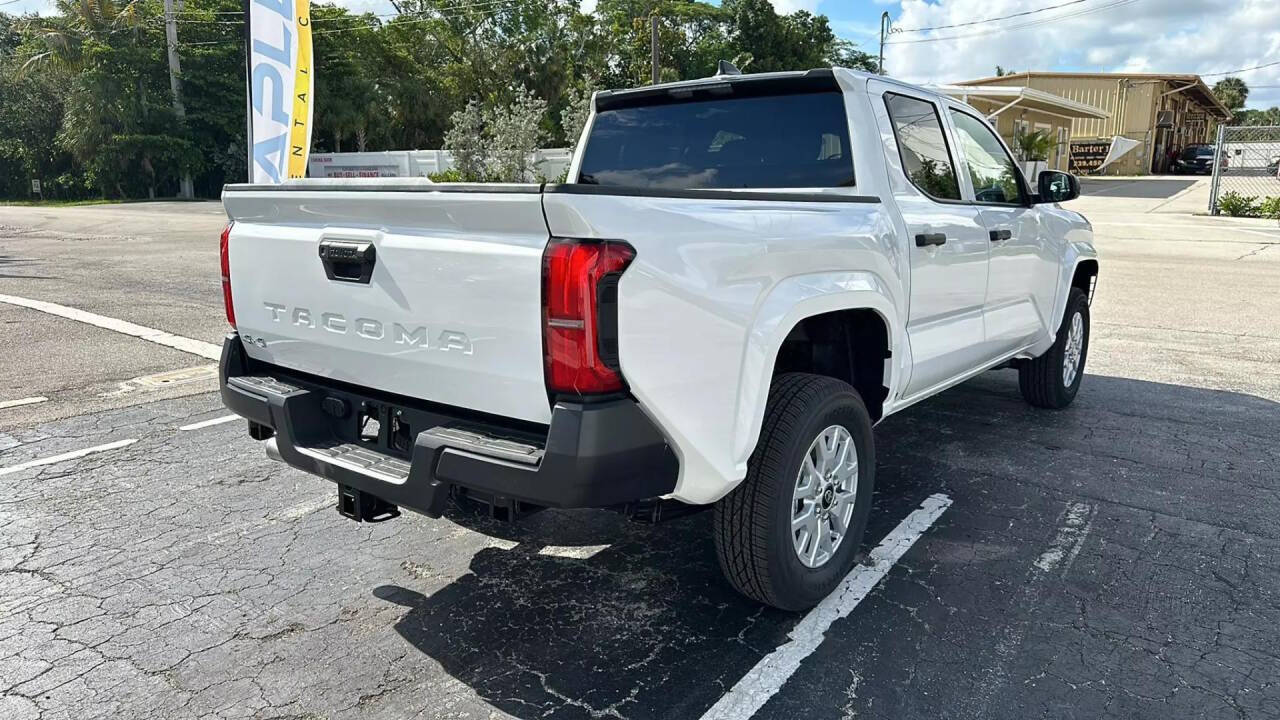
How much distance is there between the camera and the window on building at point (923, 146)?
399cm

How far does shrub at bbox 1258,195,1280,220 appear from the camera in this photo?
22.6m

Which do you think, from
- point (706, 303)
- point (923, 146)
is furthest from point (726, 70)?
point (706, 303)

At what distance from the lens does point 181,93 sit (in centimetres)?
4206

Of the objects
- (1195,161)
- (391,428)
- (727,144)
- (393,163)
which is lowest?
(391,428)

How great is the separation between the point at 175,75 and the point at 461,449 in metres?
45.9

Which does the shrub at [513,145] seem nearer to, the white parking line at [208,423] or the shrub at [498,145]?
the shrub at [498,145]

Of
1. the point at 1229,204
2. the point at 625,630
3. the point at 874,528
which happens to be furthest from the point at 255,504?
the point at 1229,204

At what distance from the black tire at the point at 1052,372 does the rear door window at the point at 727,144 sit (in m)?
2.61

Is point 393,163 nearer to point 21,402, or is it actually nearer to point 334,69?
point 334,69

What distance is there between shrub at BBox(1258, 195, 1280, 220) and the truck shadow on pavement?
2074cm

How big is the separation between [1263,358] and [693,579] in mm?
6339

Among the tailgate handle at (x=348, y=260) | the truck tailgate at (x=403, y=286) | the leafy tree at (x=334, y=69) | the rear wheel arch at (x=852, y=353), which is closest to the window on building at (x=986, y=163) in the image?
the rear wheel arch at (x=852, y=353)

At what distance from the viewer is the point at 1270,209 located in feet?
75.1

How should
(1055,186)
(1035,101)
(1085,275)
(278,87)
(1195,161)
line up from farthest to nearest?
1. (1195,161)
2. (1035,101)
3. (278,87)
4. (1085,275)
5. (1055,186)
